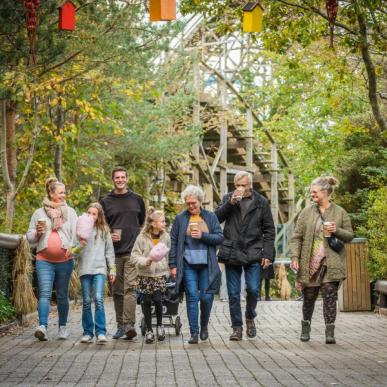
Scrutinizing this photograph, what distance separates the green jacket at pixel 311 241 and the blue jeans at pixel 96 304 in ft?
7.28

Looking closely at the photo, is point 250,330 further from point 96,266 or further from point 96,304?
point 96,266

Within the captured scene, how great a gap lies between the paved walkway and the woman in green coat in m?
0.49

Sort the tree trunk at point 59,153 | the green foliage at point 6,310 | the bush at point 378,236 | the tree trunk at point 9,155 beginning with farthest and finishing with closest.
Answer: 1. the tree trunk at point 59,153
2. the tree trunk at point 9,155
3. the bush at point 378,236
4. the green foliage at point 6,310

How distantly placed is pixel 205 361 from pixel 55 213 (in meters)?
3.58

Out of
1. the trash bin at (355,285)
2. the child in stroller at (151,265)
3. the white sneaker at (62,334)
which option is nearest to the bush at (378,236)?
the trash bin at (355,285)

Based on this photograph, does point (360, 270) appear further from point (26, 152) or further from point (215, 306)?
point (26, 152)

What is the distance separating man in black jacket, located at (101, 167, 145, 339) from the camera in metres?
13.2

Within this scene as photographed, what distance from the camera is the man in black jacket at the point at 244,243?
12.9m

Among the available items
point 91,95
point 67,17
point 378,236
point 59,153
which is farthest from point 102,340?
point 59,153

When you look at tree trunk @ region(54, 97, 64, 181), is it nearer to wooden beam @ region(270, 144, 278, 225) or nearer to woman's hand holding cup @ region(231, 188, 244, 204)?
woman's hand holding cup @ region(231, 188, 244, 204)

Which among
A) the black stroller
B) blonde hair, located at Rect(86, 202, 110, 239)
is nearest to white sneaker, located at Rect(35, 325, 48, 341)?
blonde hair, located at Rect(86, 202, 110, 239)

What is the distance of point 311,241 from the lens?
12867mm

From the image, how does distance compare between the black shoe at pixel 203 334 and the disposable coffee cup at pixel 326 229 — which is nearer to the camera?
the disposable coffee cup at pixel 326 229

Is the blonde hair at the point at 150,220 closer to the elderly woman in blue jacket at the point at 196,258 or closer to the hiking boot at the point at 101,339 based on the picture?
the elderly woman in blue jacket at the point at 196,258
